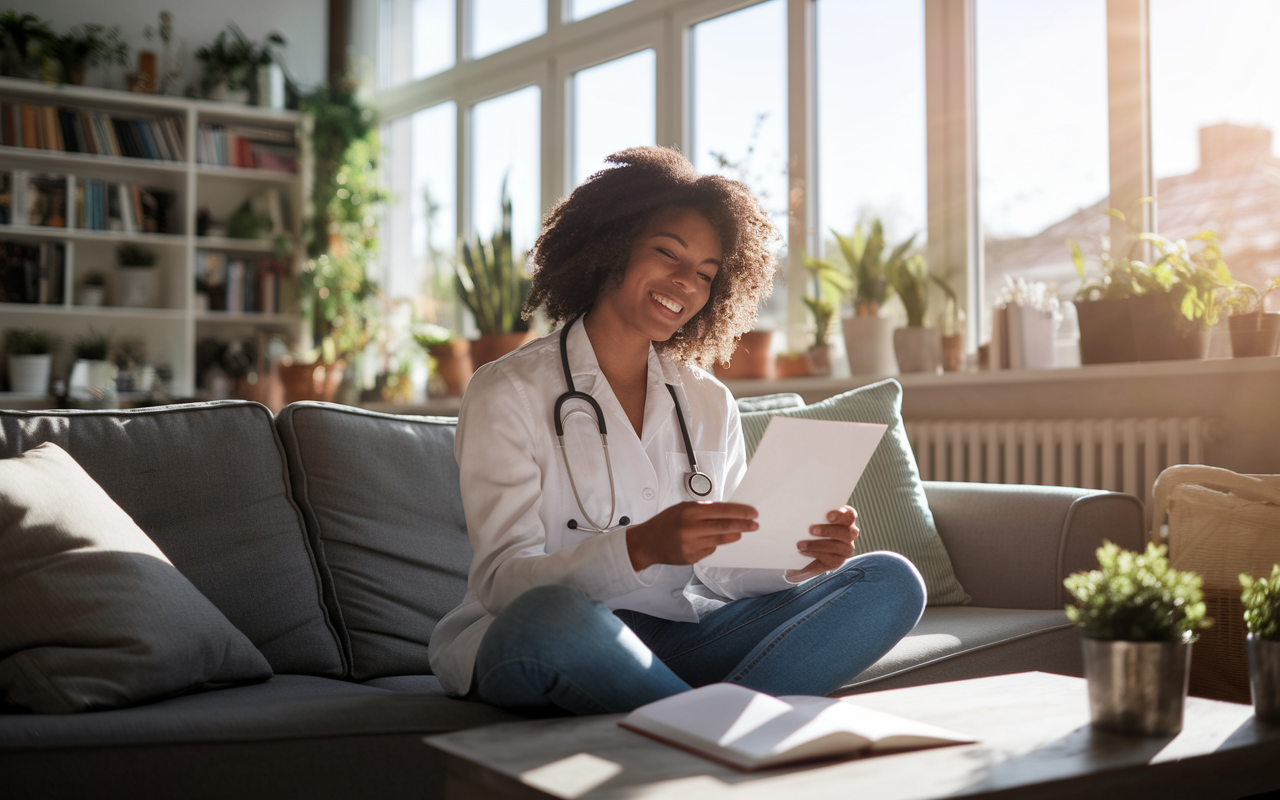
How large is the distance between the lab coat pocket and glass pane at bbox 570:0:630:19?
3287 mm

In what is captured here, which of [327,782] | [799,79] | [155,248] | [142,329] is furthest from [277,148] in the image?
[327,782]

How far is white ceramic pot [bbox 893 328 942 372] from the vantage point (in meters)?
3.21

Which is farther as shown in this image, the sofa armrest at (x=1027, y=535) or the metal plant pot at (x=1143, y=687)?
the sofa armrest at (x=1027, y=535)

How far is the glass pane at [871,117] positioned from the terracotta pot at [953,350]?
1.45ft

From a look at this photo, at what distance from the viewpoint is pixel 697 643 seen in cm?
160

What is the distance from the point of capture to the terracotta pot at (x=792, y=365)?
371 cm

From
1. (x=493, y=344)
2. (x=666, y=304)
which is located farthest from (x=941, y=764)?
(x=493, y=344)

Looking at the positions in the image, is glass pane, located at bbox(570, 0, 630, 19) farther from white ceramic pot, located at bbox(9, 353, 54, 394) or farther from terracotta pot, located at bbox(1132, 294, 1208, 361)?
white ceramic pot, located at bbox(9, 353, 54, 394)

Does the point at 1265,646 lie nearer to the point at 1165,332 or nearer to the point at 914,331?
the point at 1165,332

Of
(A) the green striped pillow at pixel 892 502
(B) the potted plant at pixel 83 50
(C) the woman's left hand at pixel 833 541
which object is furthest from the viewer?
(B) the potted plant at pixel 83 50

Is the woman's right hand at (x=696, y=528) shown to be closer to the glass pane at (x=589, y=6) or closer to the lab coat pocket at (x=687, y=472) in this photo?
the lab coat pocket at (x=687, y=472)

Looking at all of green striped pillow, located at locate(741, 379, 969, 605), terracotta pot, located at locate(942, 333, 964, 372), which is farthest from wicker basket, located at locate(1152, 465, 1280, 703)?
terracotta pot, located at locate(942, 333, 964, 372)

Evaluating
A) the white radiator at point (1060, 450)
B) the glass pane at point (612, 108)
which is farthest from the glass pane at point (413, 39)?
the white radiator at point (1060, 450)

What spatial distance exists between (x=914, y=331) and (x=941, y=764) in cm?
237
